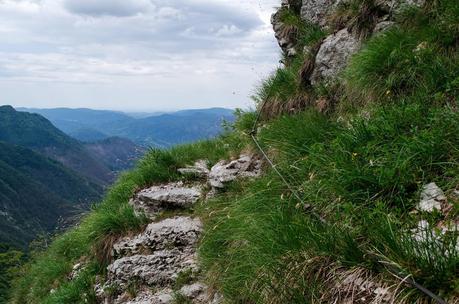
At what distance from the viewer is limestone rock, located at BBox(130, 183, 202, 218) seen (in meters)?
8.51

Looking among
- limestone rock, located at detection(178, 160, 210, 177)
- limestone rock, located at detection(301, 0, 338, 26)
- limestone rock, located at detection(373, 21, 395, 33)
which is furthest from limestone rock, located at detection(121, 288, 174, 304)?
limestone rock, located at detection(301, 0, 338, 26)

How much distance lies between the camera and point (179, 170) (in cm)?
962

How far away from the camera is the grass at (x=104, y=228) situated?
812 cm

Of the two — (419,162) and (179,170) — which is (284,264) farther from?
(179,170)

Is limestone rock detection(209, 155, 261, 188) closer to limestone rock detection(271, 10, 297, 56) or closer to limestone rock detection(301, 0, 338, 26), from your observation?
limestone rock detection(271, 10, 297, 56)

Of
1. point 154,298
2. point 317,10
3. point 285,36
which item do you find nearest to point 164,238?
point 154,298

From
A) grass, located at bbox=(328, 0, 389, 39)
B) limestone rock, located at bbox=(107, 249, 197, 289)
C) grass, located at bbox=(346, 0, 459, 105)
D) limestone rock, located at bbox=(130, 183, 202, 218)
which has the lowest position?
limestone rock, located at bbox=(107, 249, 197, 289)

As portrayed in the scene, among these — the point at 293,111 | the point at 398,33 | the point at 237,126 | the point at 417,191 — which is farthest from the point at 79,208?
the point at 417,191

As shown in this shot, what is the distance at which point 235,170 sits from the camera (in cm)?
786

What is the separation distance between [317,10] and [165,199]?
20.2 feet

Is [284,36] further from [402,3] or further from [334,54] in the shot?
[402,3]

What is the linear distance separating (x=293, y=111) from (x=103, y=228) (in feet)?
14.6

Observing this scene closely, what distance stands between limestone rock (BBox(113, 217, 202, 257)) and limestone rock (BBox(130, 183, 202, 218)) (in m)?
0.56

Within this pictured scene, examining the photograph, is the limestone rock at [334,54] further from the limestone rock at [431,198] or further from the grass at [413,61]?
the limestone rock at [431,198]
